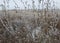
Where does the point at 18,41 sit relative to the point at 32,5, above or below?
below

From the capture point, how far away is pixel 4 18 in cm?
440

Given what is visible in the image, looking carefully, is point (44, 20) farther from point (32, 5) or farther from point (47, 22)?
point (32, 5)

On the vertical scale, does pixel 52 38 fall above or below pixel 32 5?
below

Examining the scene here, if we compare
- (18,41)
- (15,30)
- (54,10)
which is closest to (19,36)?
(18,41)

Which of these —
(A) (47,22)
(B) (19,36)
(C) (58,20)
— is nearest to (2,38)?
(B) (19,36)

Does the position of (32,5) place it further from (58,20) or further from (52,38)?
(52,38)

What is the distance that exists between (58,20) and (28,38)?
3.62 feet

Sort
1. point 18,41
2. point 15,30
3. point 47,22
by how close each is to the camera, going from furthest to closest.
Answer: point 47,22
point 15,30
point 18,41

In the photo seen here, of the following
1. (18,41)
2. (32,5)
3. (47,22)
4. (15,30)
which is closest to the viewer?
(18,41)

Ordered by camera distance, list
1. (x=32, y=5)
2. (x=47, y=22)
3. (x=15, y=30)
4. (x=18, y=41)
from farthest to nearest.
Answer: (x=32, y=5) < (x=47, y=22) < (x=15, y=30) < (x=18, y=41)

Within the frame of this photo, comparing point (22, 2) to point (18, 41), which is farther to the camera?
point (22, 2)

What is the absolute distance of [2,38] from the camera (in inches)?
149

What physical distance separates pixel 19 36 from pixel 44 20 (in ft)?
2.48

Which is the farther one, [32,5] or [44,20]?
[32,5]
